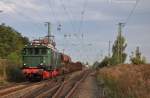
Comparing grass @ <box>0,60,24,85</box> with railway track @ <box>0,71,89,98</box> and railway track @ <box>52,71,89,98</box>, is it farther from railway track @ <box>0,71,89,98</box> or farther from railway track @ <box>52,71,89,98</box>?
railway track @ <box>0,71,89,98</box>

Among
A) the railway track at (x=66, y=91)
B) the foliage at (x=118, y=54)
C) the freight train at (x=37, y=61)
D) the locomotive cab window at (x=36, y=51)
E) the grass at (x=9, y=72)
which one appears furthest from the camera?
the foliage at (x=118, y=54)

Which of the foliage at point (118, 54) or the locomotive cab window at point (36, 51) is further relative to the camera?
the foliage at point (118, 54)

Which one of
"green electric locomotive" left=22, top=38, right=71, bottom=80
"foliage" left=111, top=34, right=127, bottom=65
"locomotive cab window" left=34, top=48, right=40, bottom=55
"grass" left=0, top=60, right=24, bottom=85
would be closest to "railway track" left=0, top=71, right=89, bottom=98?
"green electric locomotive" left=22, top=38, right=71, bottom=80

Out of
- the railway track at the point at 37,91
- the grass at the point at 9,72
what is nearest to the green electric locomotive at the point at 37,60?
the grass at the point at 9,72

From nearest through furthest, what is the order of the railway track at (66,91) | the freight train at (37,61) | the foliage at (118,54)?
the railway track at (66,91)
the freight train at (37,61)
the foliage at (118,54)

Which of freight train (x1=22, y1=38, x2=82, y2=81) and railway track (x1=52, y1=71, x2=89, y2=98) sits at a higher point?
freight train (x1=22, y1=38, x2=82, y2=81)

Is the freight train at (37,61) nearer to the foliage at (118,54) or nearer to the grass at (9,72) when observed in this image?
the grass at (9,72)

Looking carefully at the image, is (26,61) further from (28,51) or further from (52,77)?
(52,77)

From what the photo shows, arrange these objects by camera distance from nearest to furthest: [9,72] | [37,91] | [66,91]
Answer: [37,91]
[66,91]
[9,72]

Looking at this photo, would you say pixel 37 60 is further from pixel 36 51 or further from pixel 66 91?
pixel 66 91

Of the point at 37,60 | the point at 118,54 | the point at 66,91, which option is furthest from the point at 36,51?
the point at 118,54

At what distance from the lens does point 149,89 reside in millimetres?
19188

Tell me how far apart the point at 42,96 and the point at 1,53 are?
54.4m

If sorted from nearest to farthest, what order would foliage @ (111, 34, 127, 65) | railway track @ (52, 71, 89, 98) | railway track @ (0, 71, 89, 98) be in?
railway track @ (0, 71, 89, 98)
railway track @ (52, 71, 89, 98)
foliage @ (111, 34, 127, 65)
